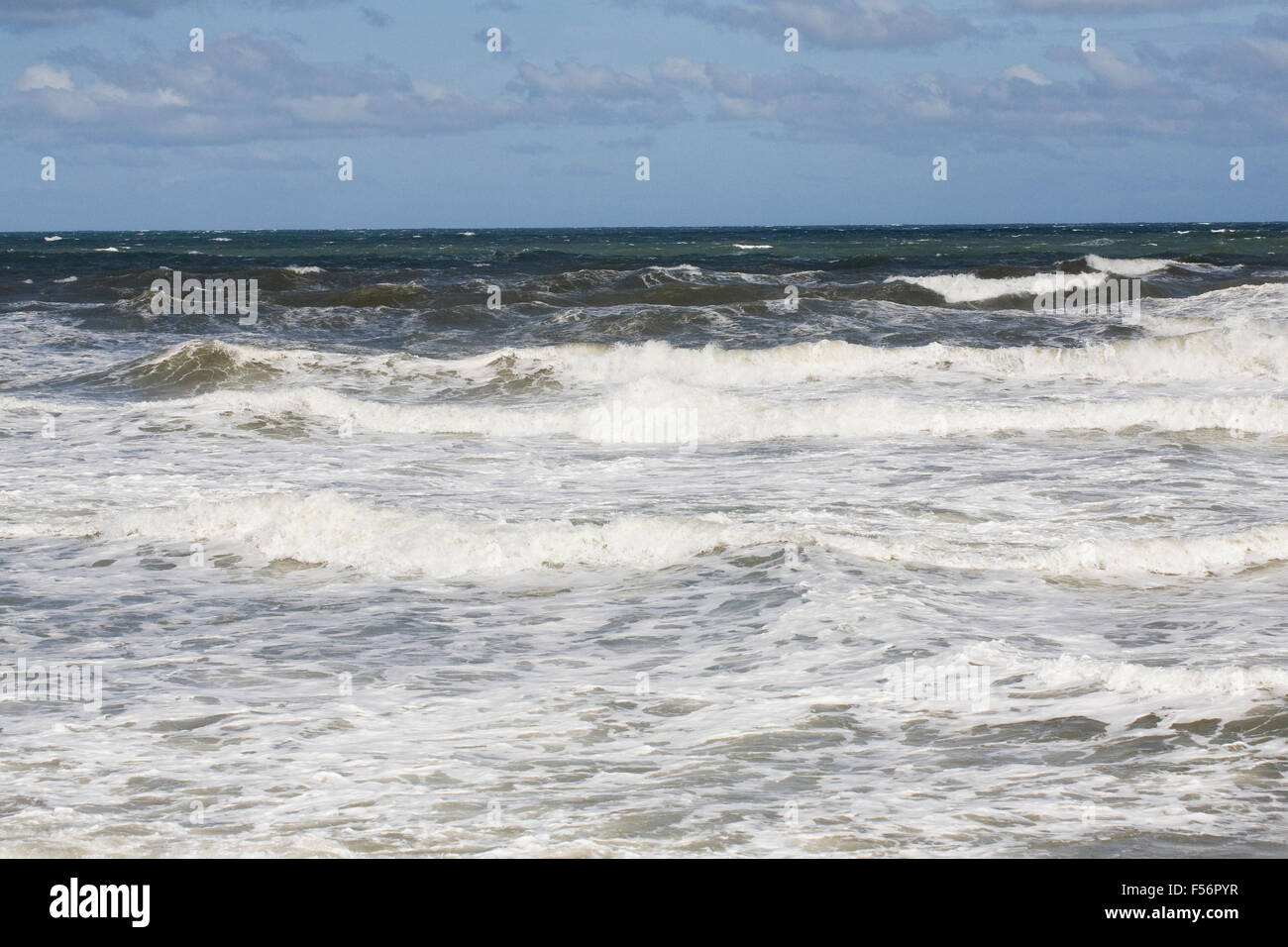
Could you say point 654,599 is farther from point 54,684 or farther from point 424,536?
point 54,684

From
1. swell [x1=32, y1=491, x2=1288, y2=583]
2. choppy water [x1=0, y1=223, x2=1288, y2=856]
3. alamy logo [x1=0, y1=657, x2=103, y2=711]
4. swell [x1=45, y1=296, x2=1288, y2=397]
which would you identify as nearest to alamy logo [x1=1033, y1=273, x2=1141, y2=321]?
swell [x1=45, y1=296, x2=1288, y2=397]

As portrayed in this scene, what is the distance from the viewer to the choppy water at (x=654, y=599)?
16.9 ft

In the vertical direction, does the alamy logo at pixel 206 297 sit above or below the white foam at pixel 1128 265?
below

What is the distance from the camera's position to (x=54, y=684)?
675 centimetres

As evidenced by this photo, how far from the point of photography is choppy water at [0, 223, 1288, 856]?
5.16 m

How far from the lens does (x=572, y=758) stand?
571 cm

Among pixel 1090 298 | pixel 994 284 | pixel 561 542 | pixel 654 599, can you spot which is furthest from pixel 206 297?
pixel 654 599

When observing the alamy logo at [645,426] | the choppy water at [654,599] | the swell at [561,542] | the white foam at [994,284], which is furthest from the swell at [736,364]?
the white foam at [994,284]

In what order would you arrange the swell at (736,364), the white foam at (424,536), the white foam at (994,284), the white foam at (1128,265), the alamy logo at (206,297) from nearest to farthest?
the white foam at (424,536), the swell at (736,364), the alamy logo at (206,297), the white foam at (994,284), the white foam at (1128,265)

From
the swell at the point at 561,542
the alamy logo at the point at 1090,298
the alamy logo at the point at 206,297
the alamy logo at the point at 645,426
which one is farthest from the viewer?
the alamy logo at the point at 206,297
